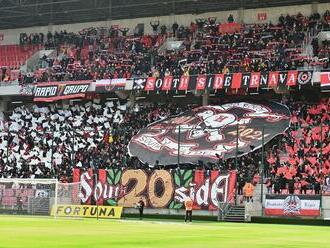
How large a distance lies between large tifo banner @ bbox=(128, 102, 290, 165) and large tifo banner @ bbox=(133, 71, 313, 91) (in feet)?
5.46

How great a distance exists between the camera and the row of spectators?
42844mm

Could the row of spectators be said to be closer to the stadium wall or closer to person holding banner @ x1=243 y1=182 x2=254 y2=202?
person holding banner @ x1=243 y1=182 x2=254 y2=202

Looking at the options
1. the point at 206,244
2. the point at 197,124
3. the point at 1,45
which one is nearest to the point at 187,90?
the point at 197,124

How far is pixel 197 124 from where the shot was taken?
50844 millimetres

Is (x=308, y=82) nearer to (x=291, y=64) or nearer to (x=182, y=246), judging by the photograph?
(x=291, y=64)

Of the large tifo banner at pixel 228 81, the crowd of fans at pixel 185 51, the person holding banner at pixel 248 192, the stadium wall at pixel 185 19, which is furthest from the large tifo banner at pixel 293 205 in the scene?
the stadium wall at pixel 185 19

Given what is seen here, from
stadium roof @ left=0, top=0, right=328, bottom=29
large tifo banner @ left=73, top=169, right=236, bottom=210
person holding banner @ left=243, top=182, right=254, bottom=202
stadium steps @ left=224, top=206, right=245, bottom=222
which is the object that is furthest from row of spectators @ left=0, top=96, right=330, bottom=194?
stadium roof @ left=0, top=0, right=328, bottom=29

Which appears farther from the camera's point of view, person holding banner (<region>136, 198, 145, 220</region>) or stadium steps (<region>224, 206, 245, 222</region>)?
person holding banner (<region>136, 198, 145, 220</region>)

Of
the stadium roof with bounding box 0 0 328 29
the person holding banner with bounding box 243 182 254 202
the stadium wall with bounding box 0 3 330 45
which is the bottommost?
the person holding banner with bounding box 243 182 254 202

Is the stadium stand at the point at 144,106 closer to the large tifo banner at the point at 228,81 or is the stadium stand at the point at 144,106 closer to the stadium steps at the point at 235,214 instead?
the large tifo banner at the point at 228,81

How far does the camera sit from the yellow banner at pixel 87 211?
43781 mm

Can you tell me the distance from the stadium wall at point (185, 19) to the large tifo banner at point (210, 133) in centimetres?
975

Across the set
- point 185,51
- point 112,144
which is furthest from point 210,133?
point 185,51

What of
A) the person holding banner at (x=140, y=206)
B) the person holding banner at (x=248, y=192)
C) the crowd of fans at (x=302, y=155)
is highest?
the crowd of fans at (x=302, y=155)
